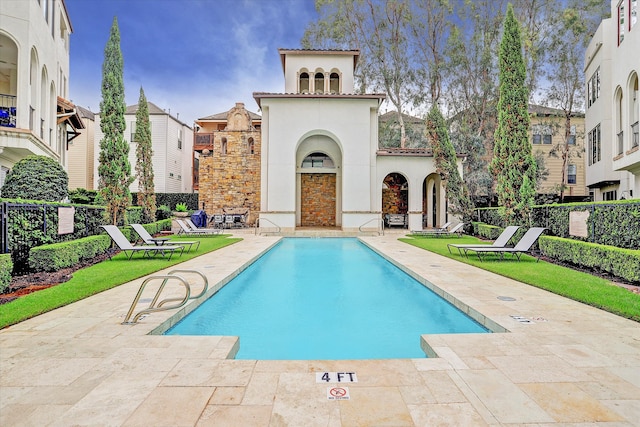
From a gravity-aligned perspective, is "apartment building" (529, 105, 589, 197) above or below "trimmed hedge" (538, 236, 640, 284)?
above

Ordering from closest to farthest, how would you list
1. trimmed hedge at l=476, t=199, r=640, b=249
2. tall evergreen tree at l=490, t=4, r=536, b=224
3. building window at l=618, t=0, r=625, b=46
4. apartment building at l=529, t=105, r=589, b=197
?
trimmed hedge at l=476, t=199, r=640, b=249
tall evergreen tree at l=490, t=4, r=536, b=224
building window at l=618, t=0, r=625, b=46
apartment building at l=529, t=105, r=589, b=197

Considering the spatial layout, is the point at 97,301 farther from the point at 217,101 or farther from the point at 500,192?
the point at 217,101

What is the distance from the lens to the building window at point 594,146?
805 inches

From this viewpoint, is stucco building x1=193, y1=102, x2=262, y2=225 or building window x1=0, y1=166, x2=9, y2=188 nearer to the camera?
building window x1=0, y1=166, x2=9, y2=188

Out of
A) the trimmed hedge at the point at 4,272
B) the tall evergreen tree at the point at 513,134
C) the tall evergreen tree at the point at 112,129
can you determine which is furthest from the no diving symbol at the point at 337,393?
the tall evergreen tree at the point at 112,129

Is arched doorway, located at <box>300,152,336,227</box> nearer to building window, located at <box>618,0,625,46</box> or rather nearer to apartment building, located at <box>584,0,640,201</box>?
apartment building, located at <box>584,0,640,201</box>

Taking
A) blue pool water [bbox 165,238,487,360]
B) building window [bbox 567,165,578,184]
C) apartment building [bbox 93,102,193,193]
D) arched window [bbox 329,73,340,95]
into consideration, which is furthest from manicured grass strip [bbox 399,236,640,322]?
apartment building [bbox 93,102,193,193]

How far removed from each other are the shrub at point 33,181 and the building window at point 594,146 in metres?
25.4

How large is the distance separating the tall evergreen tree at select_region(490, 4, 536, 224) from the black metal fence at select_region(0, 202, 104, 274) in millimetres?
13863

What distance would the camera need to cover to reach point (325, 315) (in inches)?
242

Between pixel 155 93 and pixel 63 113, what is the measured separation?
74.2 feet

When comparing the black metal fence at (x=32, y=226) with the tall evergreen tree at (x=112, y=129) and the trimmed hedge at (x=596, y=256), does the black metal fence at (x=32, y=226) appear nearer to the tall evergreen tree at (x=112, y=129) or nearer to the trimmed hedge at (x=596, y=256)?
the tall evergreen tree at (x=112, y=129)

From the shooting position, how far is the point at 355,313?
20.5 ft

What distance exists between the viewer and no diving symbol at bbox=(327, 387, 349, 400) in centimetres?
268
